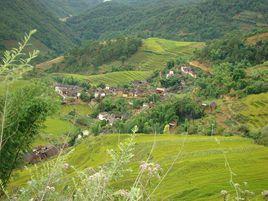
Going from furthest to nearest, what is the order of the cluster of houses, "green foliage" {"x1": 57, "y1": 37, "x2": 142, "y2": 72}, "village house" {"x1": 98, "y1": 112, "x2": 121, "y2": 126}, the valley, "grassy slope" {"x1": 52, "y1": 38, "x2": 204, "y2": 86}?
"green foliage" {"x1": 57, "y1": 37, "x2": 142, "y2": 72}
"grassy slope" {"x1": 52, "y1": 38, "x2": 204, "y2": 86}
the cluster of houses
"village house" {"x1": 98, "y1": 112, "x2": 121, "y2": 126}
the valley

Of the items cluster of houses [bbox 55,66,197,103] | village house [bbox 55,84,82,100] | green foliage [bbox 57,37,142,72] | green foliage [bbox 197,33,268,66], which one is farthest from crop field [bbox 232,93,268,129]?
green foliage [bbox 57,37,142,72]

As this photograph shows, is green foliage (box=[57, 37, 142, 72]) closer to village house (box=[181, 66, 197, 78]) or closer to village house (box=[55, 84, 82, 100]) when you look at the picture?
village house (box=[55, 84, 82, 100])

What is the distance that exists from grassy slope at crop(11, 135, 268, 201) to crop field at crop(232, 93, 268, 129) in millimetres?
11960

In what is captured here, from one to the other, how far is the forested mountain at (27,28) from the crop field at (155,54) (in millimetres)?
44965

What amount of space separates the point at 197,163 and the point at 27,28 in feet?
513

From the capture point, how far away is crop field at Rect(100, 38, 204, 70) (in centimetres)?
11867

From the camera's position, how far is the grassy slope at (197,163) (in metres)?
22.3

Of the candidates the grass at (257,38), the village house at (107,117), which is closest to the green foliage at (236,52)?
the grass at (257,38)

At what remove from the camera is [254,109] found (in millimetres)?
51062

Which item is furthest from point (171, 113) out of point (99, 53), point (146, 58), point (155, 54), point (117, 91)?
point (99, 53)

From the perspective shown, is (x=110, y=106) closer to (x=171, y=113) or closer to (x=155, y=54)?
(x=171, y=113)

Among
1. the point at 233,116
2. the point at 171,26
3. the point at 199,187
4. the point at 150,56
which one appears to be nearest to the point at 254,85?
the point at 233,116

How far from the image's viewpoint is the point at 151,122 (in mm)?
49219

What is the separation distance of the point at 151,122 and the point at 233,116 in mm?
8785
